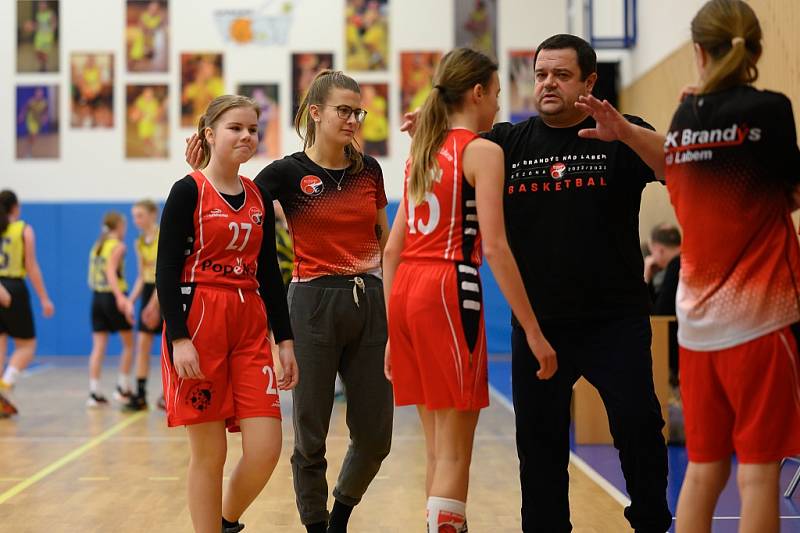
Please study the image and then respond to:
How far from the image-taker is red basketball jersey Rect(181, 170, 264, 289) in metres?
3.49

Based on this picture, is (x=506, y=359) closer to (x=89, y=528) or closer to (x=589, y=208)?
(x=89, y=528)

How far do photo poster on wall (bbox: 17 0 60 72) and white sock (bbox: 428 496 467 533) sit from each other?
13.3 metres

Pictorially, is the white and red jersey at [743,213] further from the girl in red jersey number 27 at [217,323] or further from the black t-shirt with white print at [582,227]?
the girl in red jersey number 27 at [217,323]

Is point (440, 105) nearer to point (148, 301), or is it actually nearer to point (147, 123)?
point (148, 301)

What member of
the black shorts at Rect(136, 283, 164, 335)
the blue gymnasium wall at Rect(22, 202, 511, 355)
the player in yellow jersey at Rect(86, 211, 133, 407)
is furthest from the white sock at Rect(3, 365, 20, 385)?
the blue gymnasium wall at Rect(22, 202, 511, 355)

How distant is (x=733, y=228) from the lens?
2.71 meters

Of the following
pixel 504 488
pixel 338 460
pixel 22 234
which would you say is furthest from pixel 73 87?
pixel 504 488

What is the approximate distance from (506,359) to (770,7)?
299 inches

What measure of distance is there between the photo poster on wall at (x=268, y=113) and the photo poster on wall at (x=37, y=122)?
8.58 feet

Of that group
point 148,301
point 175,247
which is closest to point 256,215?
point 175,247

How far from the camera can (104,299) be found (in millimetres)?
9609

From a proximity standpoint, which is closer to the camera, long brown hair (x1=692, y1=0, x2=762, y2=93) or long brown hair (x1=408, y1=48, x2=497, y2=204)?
long brown hair (x1=692, y1=0, x2=762, y2=93)

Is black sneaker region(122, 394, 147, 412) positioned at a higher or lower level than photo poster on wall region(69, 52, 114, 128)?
lower

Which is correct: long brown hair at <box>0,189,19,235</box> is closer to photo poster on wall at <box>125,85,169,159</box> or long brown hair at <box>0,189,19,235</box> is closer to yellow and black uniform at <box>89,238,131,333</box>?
yellow and black uniform at <box>89,238,131,333</box>
